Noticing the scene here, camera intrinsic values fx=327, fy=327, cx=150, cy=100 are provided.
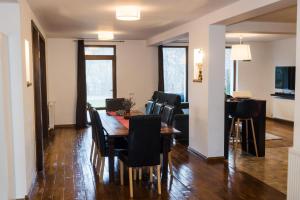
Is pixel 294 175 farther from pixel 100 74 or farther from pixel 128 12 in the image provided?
pixel 100 74

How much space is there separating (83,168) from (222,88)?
8.59 feet

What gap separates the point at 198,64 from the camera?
5.76 m

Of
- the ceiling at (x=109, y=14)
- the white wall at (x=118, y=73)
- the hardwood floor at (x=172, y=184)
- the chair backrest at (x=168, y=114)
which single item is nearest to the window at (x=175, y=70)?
the white wall at (x=118, y=73)

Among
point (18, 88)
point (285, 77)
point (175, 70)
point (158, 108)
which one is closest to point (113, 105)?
point (158, 108)

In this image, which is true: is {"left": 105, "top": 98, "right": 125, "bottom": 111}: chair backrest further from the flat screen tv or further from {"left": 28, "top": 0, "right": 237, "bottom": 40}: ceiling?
the flat screen tv

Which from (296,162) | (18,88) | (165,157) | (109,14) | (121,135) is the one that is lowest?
(165,157)

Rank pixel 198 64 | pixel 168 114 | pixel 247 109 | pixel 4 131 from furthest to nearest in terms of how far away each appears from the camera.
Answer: pixel 198 64 < pixel 247 109 < pixel 168 114 < pixel 4 131

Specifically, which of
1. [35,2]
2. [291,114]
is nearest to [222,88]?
[35,2]

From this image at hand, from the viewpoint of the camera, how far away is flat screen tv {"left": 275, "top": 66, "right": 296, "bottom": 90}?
9.27 meters

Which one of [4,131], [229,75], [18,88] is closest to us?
[4,131]

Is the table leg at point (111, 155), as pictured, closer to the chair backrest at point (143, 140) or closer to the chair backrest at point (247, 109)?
the chair backrest at point (143, 140)

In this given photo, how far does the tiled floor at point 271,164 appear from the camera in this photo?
14.8ft

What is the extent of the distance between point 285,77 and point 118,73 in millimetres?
4851

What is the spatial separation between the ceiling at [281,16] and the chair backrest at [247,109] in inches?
59.0
